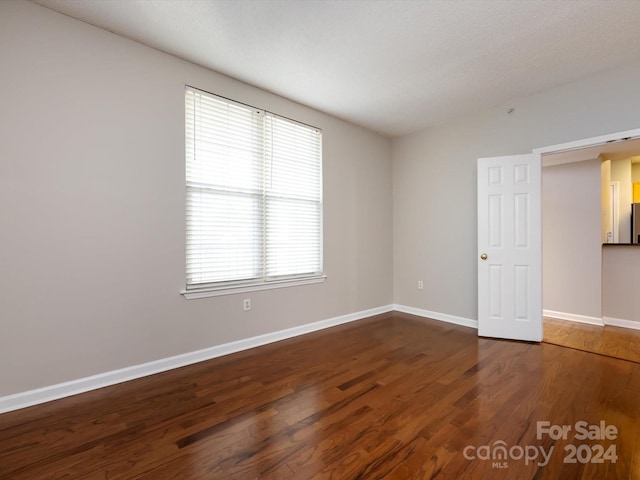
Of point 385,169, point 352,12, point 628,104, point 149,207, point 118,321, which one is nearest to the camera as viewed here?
point 352,12

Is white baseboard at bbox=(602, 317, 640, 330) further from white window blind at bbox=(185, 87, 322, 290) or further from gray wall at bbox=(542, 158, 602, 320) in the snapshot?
white window blind at bbox=(185, 87, 322, 290)

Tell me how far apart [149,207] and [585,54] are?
13.7 ft

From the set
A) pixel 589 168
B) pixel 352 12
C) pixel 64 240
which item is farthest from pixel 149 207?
pixel 589 168

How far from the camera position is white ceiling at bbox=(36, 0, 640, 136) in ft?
7.01

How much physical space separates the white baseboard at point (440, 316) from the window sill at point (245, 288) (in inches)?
66.0

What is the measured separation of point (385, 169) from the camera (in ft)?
15.9

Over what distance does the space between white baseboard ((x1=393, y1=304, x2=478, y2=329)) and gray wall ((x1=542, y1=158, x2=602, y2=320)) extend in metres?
1.49

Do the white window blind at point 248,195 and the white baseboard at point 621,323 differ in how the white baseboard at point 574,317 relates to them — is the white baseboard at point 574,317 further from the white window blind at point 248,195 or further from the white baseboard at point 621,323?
the white window blind at point 248,195

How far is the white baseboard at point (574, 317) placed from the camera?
13.1 ft

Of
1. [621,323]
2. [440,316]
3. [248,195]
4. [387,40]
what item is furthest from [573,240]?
[248,195]

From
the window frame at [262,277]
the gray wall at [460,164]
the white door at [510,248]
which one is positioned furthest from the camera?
the white door at [510,248]

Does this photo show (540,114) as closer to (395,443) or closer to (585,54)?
(585,54)

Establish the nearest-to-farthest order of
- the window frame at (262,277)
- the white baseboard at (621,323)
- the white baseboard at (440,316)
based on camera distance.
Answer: the window frame at (262,277) → the white baseboard at (621,323) → the white baseboard at (440,316)

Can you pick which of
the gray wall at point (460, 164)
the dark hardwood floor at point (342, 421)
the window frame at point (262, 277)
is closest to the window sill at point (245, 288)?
the window frame at point (262, 277)
